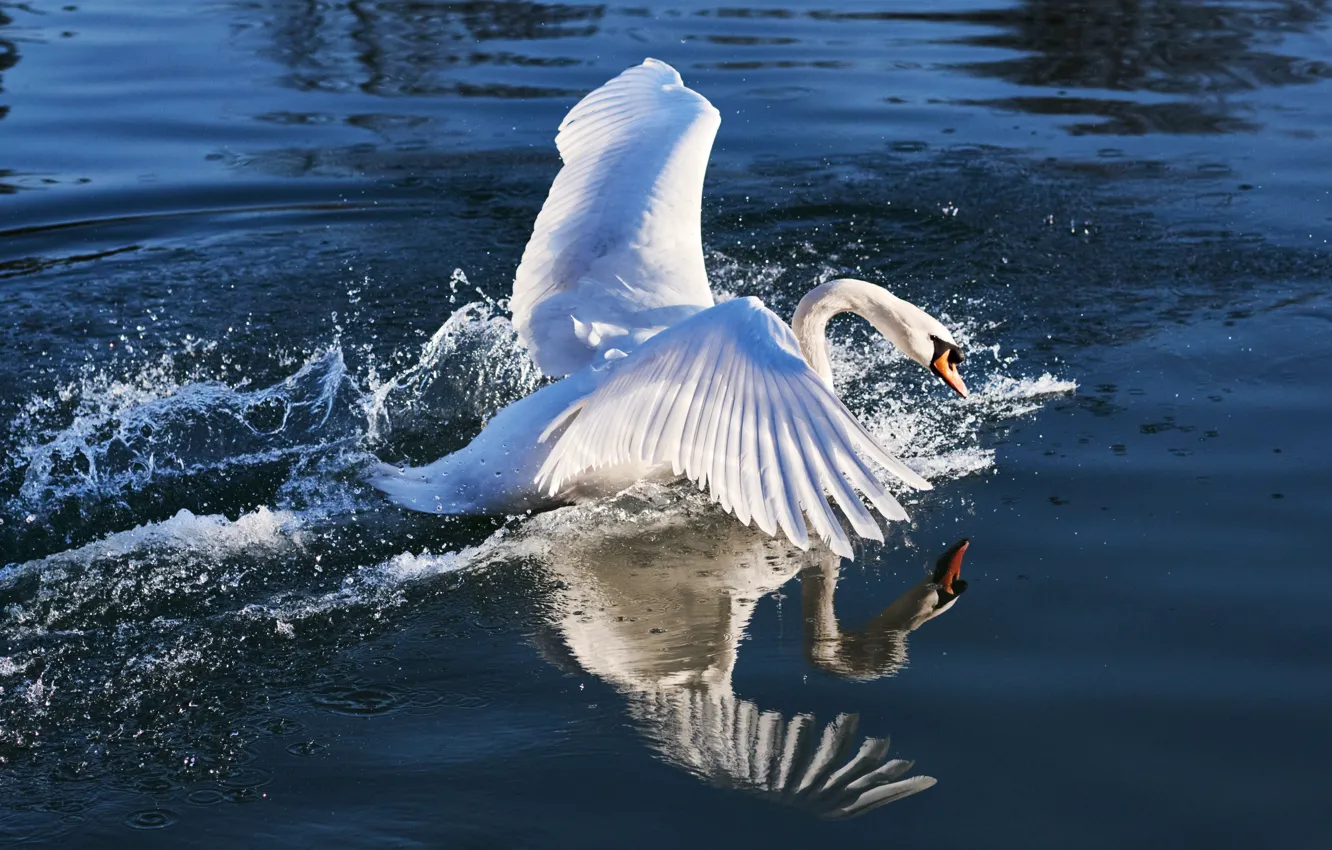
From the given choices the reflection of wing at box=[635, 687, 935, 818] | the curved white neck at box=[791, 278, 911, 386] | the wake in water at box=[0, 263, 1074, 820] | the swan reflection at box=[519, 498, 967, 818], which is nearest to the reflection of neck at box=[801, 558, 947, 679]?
the swan reflection at box=[519, 498, 967, 818]

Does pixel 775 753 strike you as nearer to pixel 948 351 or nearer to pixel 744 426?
pixel 744 426

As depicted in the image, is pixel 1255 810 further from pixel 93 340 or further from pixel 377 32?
pixel 377 32

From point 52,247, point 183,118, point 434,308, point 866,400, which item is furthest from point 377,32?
point 866,400

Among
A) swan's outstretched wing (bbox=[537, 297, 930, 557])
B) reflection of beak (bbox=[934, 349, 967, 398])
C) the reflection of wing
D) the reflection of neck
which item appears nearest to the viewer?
the reflection of wing

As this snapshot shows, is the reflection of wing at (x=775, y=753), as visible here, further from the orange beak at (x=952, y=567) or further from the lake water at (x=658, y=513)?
the orange beak at (x=952, y=567)

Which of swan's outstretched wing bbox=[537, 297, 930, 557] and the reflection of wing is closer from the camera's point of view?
the reflection of wing

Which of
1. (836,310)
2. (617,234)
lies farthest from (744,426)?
(617,234)

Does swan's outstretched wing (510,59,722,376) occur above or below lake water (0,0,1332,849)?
above

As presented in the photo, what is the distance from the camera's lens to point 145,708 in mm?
4488

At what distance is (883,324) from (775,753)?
2.47m

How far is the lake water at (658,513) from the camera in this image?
4176 millimetres

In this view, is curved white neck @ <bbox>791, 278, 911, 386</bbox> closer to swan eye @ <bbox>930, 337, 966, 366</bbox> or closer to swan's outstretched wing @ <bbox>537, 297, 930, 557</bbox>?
swan eye @ <bbox>930, 337, 966, 366</bbox>

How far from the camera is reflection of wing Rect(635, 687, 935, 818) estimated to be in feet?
13.5

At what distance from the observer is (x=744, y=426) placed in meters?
4.82
